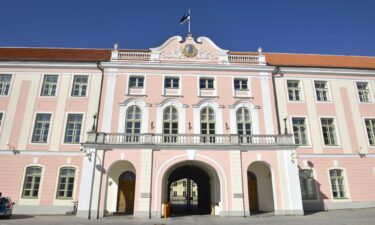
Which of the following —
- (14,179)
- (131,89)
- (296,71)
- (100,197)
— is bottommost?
(100,197)

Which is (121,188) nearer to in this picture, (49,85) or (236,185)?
(236,185)

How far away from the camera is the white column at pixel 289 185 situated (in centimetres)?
1556

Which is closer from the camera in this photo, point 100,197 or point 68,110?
point 100,197

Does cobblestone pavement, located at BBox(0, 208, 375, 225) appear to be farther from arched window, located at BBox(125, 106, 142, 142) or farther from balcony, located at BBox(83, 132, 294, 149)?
arched window, located at BBox(125, 106, 142, 142)

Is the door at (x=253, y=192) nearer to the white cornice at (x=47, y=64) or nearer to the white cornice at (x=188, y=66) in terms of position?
the white cornice at (x=188, y=66)

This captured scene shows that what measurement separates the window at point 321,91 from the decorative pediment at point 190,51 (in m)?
7.75

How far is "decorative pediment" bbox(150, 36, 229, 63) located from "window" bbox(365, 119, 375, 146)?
12.1 meters

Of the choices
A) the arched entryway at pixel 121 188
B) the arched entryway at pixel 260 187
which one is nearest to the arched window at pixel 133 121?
the arched entryway at pixel 121 188

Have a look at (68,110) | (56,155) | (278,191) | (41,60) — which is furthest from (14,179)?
(278,191)

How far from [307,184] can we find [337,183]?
2.27 m

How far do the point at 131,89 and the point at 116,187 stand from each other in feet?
23.0

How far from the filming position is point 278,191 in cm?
1598

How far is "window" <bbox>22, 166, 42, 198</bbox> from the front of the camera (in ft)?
56.6

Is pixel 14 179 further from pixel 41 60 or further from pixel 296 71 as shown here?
pixel 296 71
